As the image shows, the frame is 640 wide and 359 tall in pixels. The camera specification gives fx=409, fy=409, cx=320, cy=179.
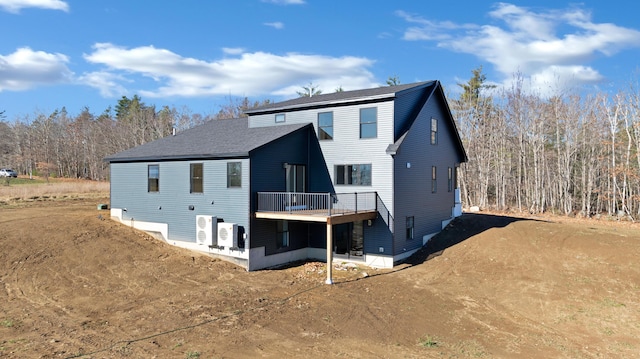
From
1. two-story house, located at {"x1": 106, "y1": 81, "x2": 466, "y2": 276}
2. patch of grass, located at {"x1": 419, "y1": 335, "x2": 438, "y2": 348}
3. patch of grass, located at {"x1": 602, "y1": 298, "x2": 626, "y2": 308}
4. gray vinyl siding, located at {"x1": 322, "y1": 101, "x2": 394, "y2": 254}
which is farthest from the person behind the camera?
gray vinyl siding, located at {"x1": 322, "y1": 101, "x2": 394, "y2": 254}

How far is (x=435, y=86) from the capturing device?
1908 centimetres

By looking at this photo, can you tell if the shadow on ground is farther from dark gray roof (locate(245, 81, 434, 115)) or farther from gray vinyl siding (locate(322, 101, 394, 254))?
dark gray roof (locate(245, 81, 434, 115))

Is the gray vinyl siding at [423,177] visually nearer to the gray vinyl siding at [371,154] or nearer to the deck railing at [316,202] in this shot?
the gray vinyl siding at [371,154]

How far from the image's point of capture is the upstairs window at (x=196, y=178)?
17156mm

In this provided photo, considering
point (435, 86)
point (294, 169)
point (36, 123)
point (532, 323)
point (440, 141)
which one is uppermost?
point (36, 123)

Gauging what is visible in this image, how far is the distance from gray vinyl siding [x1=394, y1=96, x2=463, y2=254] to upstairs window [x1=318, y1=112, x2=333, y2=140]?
10.7 feet

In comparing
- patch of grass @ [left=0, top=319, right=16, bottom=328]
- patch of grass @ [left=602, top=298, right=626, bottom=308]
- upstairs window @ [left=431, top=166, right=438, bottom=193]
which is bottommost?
patch of grass @ [left=602, top=298, right=626, bottom=308]

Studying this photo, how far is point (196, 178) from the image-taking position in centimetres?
1730

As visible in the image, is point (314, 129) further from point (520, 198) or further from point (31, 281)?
point (520, 198)

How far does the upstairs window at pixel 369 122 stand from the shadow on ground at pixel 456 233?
560 cm

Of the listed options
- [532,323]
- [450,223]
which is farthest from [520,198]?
[532,323]

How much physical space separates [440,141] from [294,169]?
7906 mm

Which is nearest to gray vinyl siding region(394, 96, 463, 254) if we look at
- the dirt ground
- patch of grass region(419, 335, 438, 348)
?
the dirt ground

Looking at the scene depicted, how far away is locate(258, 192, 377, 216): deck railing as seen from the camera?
15.8 meters
